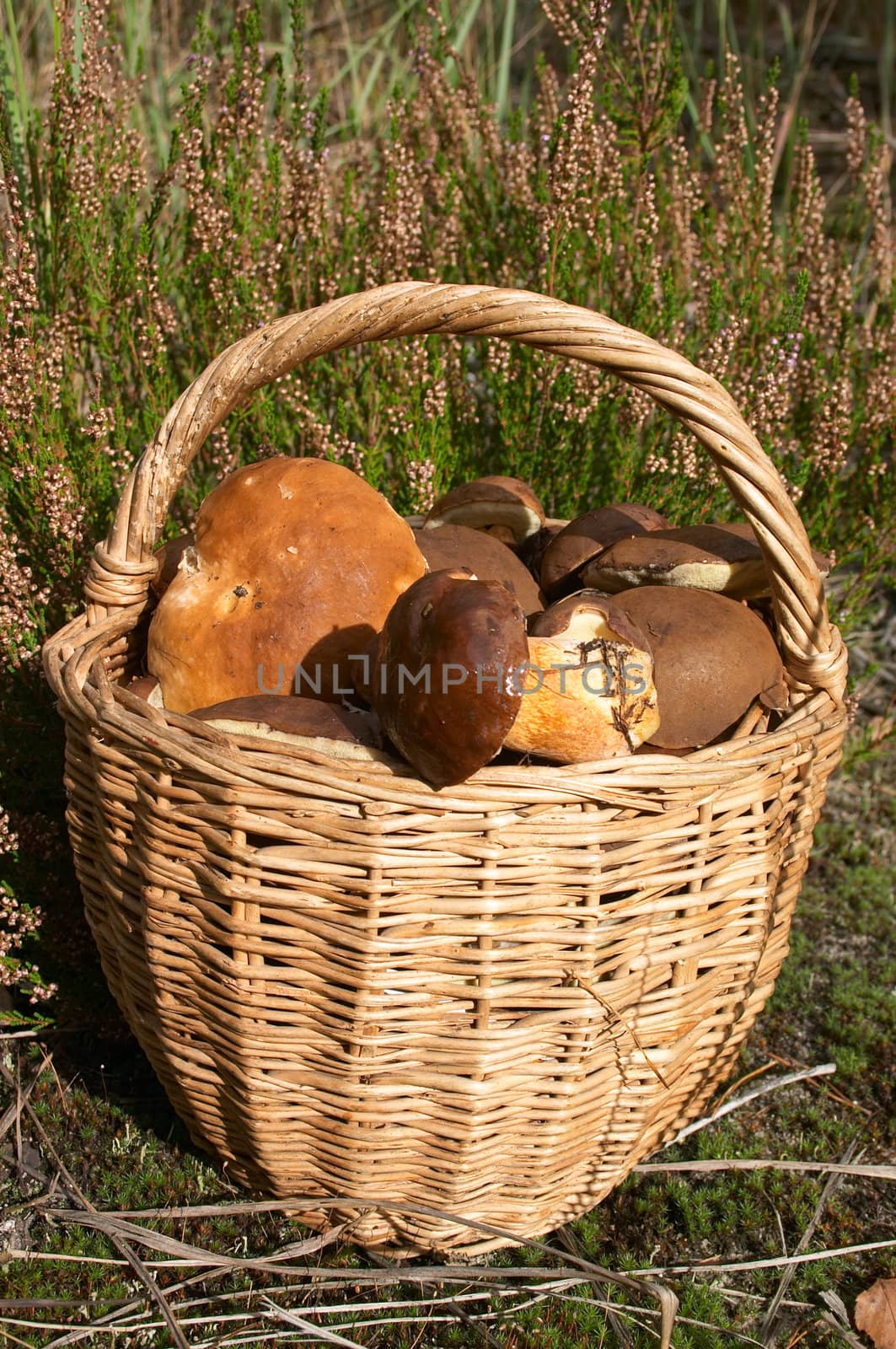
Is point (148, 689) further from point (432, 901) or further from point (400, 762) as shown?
point (432, 901)

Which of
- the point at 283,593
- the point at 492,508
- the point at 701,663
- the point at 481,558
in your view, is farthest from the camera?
the point at 492,508

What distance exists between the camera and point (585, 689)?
1672 mm

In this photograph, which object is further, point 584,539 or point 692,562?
point 584,539

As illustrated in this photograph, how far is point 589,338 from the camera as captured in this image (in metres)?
1.70

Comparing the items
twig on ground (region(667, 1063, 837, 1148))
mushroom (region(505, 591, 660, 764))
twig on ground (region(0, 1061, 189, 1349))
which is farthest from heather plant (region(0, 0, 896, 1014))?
twig on ground (region(667, 1063, 837, 1148))

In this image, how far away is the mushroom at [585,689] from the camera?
167cm

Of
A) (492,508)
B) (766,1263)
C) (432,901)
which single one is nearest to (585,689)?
(432,901)

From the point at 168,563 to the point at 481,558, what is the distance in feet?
2.17

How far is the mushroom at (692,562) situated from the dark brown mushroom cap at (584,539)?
0.09 metres

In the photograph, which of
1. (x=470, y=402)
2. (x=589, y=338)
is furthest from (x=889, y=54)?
(x=589, y=338)

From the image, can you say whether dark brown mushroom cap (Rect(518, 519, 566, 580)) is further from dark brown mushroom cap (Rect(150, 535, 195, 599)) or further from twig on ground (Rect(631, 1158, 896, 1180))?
twig on ground (Rect(631, 1158, 896, 1180))

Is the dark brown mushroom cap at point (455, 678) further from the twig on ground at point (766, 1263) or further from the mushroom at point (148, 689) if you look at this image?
the twig on ground at point (766, 1263)

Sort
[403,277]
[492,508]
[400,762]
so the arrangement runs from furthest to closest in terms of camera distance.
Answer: [403,277]
[492,508]
[400,762]

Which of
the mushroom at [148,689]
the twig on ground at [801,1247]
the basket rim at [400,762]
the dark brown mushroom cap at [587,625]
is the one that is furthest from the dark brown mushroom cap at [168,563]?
the twig on ground at [801,1247]
